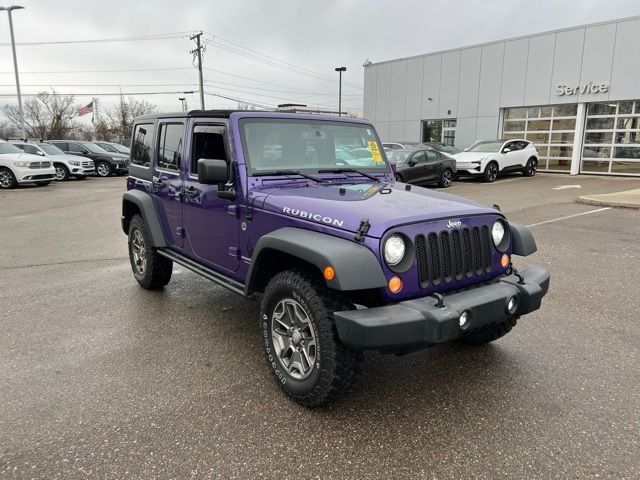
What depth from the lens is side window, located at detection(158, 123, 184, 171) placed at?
4.56 meters

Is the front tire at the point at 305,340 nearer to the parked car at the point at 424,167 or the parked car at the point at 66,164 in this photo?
the parked car at the point at 424,167

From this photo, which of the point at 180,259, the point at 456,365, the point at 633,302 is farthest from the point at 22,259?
the point at 633,302

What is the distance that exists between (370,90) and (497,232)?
29.0 meters

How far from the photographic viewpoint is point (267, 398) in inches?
125

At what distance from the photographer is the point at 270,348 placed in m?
3.31

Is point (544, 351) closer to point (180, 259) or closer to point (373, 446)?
point (373, 446)

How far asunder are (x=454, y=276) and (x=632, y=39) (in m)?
21.7

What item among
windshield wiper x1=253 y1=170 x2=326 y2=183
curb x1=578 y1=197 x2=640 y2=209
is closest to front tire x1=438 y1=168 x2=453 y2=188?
curb x1=578 y1=197 x2=640 y2=209

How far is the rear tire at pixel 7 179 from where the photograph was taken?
1700cm

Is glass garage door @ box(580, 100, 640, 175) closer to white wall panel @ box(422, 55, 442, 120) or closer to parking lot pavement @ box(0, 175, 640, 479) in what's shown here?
white wall panel @ box(422, 55, 442, 120)

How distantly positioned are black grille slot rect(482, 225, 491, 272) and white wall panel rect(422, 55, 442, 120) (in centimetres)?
2538

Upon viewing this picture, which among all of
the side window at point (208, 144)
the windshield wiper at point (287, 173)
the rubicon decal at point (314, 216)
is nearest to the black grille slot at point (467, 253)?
the rubicon decal at point (314, 216)

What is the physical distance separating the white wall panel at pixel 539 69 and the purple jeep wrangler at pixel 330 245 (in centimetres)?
2096

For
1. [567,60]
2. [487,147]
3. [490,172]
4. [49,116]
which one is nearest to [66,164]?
[490,172]
